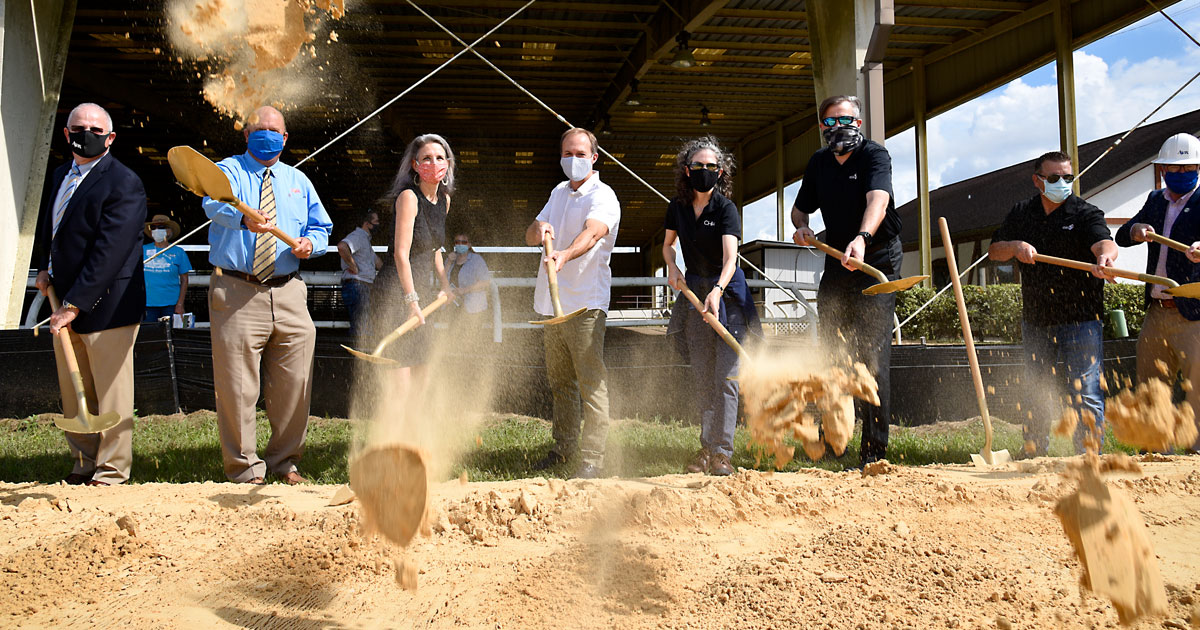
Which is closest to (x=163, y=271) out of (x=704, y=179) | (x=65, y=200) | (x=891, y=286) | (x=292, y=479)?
(x=65, y=200)

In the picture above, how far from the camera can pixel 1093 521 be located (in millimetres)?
2205

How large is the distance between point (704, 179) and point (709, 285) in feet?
1.95

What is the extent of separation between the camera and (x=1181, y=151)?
15.7ft

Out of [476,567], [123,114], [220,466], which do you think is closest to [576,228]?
[476,567]

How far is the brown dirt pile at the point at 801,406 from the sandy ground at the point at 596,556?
0.18 meters

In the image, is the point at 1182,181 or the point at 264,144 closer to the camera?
the point at 264,144

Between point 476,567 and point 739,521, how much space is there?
3.58 ft

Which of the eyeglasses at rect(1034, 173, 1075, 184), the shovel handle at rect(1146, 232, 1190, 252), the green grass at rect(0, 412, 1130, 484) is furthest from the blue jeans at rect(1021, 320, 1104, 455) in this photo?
the eyeglasses at rect(1034, 173, 1075, 184)

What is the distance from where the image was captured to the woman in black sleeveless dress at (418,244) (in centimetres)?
396

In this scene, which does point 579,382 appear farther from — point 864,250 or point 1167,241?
point 1167,241

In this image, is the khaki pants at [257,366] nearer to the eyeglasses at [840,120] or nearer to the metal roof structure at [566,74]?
the metal roof structure at [566,74]

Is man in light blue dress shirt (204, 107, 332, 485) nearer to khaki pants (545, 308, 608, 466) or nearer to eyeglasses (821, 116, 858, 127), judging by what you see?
khaki pants (545, 308, 608, 466)

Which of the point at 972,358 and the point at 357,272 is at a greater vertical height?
the point at 357,272

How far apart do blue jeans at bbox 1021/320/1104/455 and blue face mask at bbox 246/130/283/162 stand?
4.44 metres
